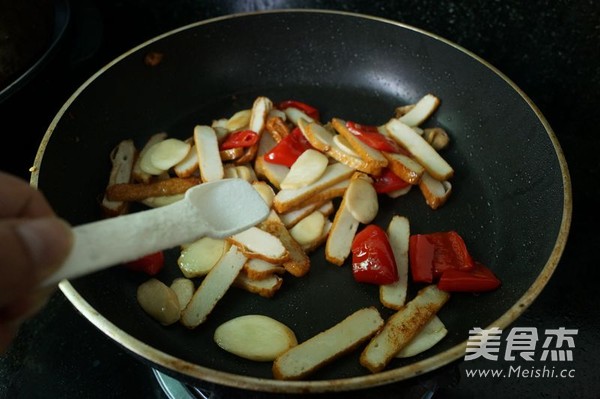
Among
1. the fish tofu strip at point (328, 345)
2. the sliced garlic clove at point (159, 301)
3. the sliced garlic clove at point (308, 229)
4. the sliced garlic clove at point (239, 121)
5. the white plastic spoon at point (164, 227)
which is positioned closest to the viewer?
the white plastic spoon at point (164, 227)

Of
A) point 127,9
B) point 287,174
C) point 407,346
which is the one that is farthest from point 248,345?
point 127,9

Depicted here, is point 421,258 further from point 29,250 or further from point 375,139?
point 29,250

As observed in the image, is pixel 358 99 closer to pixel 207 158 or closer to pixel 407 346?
pixel 207 158

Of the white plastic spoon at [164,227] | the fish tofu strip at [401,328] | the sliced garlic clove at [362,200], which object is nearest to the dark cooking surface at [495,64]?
the fish tofu strip at [401,328]

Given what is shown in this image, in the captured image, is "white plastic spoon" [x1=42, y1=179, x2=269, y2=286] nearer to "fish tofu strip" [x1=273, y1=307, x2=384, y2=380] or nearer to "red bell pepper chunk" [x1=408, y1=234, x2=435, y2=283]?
"fish tofu strip" [x1=273, y1=307, x2=384, y2=380]

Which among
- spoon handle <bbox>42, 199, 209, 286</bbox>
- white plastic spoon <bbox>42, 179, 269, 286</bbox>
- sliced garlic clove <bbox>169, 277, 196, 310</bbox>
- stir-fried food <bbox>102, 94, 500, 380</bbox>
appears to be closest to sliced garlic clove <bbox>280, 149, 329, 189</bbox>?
stir-fried food <bbox>102, 94, 500, 380</bbox>

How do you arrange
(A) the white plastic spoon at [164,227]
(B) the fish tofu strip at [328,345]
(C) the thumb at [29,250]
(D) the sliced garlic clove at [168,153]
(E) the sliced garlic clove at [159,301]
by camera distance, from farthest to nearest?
1. (D) the sliced garlic clove at [168,153]
2. (E) the sliced garlic clove at [159,301]
3. (B) the fish tofu strip at [328,345]
4. (A) the white plastic spoon at [164,227]
5. (C) the thumb at [29,250]

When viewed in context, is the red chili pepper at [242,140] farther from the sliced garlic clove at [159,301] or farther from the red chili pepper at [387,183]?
the sliced garlic clove at [159,301]

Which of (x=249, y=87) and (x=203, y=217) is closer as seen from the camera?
(x=203, y=217)
